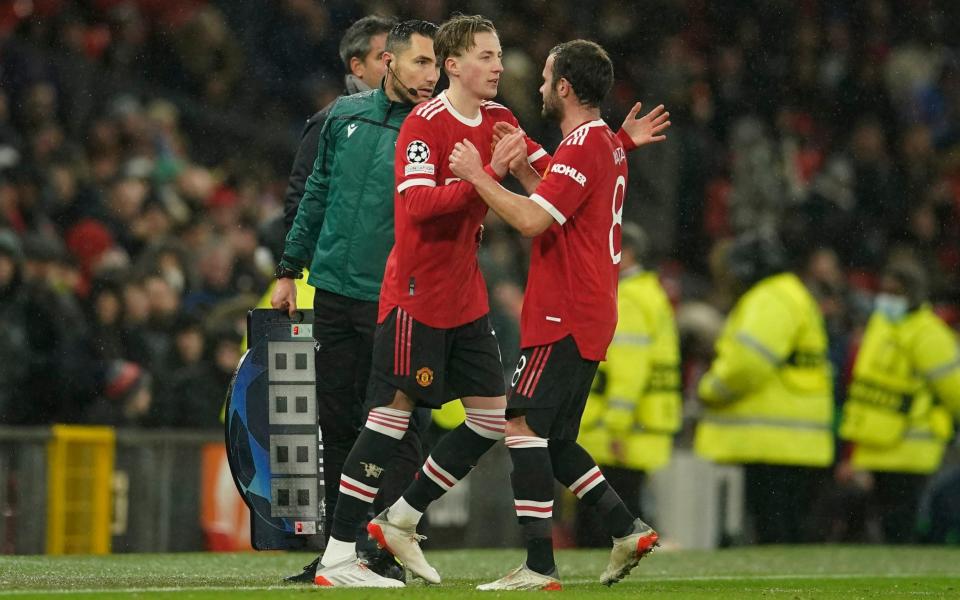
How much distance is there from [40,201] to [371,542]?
688 centimetres

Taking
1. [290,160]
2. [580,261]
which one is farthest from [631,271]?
[290,160]

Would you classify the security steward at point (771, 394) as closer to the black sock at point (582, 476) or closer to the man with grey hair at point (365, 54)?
the man with grey hair at point (365, 54)

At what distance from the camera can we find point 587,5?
66.8ft

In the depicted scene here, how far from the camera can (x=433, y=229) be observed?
680cm

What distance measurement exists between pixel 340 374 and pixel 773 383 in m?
4.82

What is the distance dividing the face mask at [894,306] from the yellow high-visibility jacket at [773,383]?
2.72 ft

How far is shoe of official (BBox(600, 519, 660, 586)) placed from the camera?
705cm

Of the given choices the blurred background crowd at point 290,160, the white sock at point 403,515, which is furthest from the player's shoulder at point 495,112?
the blurred background crowd at point 290,160

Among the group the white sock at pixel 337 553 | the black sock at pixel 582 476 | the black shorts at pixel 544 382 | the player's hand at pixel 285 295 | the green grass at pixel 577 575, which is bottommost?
the green grass at pixel 577 575

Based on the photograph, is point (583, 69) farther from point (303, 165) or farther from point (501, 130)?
point (303, 165)

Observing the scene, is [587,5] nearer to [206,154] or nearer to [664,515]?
[206,154]

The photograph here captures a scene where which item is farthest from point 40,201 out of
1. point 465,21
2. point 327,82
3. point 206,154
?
point 465,21

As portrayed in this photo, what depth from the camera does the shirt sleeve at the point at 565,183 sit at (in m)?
6.73

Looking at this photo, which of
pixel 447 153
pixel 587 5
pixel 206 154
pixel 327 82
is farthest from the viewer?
pixel 587 5
